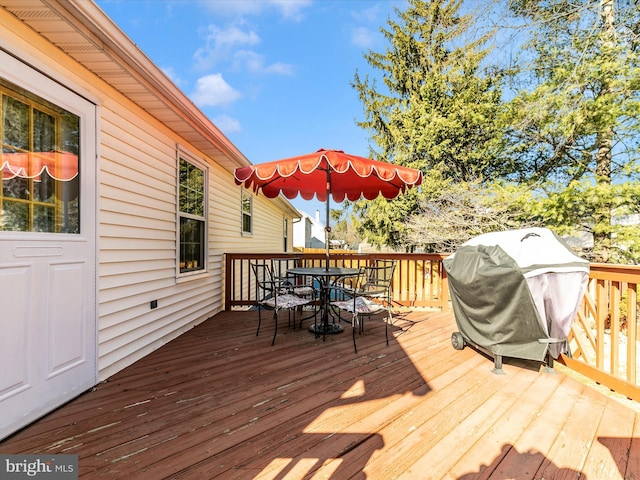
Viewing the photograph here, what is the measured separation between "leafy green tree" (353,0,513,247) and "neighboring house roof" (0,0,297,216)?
723 cm

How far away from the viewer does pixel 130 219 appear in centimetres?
311

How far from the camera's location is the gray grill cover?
8.38ft

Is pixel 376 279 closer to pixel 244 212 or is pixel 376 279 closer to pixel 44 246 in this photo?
pixel 44 246

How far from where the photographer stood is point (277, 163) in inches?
130

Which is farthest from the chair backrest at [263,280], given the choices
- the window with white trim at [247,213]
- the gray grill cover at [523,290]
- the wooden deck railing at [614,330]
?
the wooden deck railing at [614,330]

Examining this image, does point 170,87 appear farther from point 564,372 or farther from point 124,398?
point 564,372

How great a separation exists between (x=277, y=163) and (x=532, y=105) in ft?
19.3

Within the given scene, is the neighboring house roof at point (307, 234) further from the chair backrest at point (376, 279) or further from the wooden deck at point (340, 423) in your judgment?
the wooden deck at point (340, 423)

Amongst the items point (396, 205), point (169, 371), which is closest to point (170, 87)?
point (169, 371)
